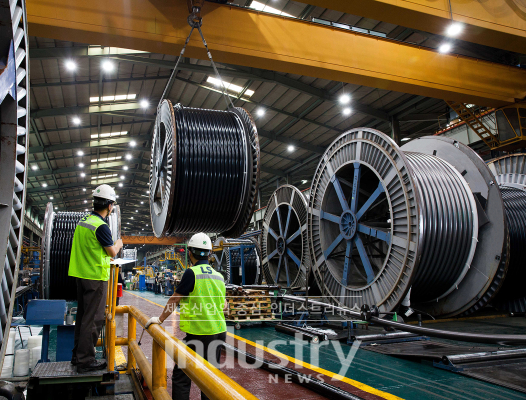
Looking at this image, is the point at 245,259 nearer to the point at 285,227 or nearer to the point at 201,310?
the point at 285,227

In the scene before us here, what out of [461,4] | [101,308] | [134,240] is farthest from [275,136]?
[134,240]

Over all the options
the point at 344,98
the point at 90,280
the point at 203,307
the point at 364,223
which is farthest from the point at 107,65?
the point at 203,307

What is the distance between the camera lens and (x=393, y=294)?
21.5 ft

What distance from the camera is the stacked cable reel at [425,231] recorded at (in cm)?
647

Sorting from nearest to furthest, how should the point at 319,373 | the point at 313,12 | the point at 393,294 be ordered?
the point at 319,373 < the point at 393,294 < the point at 313,12

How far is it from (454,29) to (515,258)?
15.7 ft

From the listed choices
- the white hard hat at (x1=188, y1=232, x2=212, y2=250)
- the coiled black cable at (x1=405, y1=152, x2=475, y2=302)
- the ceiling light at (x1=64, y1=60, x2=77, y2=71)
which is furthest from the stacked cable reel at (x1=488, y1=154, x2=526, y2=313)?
the ceiling light at (x1=64, y1=60, x2=77, y2=71)

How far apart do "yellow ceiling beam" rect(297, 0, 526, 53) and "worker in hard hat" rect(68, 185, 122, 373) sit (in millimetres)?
5480

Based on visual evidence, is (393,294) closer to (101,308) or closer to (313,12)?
(101,308)

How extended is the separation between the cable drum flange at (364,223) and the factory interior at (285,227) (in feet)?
0.15

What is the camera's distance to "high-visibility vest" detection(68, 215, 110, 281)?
323 centimetres

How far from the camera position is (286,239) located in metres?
11.8

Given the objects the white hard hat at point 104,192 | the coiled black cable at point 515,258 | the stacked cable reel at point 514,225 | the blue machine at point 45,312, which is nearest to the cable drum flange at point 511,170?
the stacked cable reel at point 514,225

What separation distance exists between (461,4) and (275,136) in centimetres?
1285
